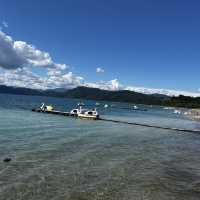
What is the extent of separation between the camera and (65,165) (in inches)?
843

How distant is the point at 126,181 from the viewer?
1838 centimetres

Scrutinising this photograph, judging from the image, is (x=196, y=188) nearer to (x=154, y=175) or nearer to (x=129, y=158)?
(x=154, y=175)

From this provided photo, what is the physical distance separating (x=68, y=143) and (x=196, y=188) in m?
17.1

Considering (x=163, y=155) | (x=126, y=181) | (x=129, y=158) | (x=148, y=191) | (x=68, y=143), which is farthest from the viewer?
(x=68, y=143)

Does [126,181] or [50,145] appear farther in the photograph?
[50,145]

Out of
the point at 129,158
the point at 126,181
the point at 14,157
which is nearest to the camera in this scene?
the point at 126,181

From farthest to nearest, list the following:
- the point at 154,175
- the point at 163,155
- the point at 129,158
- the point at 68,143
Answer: the point at 68,143 < the point at 163,155 < the point at 129,158 < the point at 154,175

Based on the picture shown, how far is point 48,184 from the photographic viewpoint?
1672 cm

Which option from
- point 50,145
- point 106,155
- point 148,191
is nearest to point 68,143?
point 50,145

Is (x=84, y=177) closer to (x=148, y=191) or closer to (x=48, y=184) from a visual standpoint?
(x=48, y=184)

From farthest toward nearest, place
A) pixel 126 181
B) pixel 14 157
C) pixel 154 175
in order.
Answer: pixel 14 157
pixel 154 175
pixel 126 181

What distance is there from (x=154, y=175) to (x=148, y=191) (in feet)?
12.2

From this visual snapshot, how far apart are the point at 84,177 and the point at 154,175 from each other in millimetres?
5252

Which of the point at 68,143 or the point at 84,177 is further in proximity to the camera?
the point at 68,143
